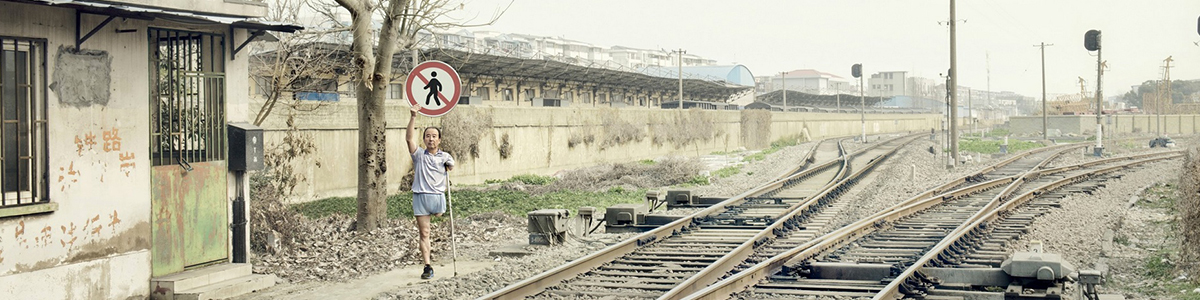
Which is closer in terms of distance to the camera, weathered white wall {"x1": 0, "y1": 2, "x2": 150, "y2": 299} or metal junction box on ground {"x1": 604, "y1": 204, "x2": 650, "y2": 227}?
weathered white wall {"x1": 0, "y1": 2, "x2": 150, "y2": 299}

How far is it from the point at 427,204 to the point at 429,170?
0.34 metres

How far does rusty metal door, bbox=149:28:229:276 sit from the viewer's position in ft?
28.3

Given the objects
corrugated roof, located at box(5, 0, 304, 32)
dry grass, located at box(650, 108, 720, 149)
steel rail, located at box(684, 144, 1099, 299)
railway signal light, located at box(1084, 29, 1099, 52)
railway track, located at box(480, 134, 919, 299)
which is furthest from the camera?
railway signal light, located at box(1084, 29, 1099, 52)

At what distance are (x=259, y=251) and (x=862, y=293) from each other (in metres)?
6.56

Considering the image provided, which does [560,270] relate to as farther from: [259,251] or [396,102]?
[396,102]

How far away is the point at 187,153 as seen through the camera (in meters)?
8.94

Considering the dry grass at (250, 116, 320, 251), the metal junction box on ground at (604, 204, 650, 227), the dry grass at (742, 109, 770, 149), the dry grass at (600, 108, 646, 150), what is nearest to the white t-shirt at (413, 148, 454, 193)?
the dry grass at (250, 116, 320, 251)

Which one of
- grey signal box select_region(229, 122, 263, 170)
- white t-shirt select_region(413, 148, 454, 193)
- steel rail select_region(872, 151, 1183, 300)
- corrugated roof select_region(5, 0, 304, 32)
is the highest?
corrugated roof select_region(5, 0, 304, 32)

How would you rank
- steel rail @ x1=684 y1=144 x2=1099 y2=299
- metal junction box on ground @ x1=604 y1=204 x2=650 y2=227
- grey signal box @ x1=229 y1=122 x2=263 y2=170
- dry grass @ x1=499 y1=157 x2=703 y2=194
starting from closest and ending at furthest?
steel rail @ x1=684 y1=144 x2=1099 y2=299, grey signal box @ x1=229 y1=122 x2=263 y2=170, metal junction box on ground @ x1=604 y1=204 x2=650 y2=227, dry grass @ x1=499 y1=157 x2=703 y2=194

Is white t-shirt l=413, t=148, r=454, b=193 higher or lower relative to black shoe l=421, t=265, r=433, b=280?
higher

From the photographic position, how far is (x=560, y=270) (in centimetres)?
930

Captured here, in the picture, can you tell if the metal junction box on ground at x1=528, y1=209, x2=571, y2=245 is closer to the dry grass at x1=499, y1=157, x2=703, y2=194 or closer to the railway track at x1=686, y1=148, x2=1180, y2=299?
the railway track at x1=686, y1=148, x2=1180, y2=299

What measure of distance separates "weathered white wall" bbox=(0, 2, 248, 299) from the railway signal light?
42.1m

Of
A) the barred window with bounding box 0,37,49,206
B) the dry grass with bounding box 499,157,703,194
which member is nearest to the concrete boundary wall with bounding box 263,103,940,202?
the dry grass with bounding box 499,157,703,194
